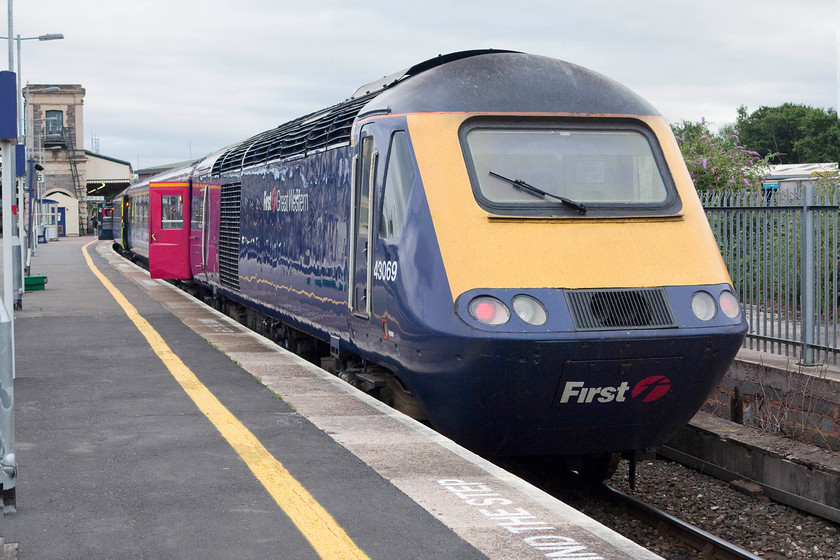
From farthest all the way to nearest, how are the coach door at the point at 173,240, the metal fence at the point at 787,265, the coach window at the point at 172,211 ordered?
1. the coach window at the point at 172,211
2. the coach door at the point at 173,240
3. the metal fence at the point at 787,265

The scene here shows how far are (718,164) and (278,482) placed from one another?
13.1m

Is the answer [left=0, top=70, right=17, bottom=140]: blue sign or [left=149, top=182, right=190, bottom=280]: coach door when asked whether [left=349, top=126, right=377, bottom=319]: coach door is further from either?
[left=149, top=182, right=190, bottom=280]: coach door

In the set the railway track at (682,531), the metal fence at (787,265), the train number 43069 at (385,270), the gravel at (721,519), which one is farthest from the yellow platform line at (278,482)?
the metal fence at (787,265)

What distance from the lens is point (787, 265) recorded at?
993 centimetres

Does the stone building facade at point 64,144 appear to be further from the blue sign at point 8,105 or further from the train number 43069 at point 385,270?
the train number 43069 at point 385,270

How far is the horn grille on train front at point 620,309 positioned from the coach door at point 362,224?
184 centimetres

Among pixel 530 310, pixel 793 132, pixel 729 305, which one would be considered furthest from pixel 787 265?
pixel 793 132

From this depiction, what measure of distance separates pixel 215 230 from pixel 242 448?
32.3ft

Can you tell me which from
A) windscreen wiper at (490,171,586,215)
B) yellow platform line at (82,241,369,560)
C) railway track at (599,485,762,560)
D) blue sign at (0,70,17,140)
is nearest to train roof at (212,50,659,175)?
windscreen wiper at (490,171,586,215)

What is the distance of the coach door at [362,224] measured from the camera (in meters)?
7.76

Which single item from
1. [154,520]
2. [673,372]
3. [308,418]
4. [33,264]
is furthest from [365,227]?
[33,264]

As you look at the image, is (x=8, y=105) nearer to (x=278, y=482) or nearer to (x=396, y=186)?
(x=396, y=186)

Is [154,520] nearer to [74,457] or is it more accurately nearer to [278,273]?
[74,457]

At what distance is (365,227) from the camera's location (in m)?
7.99
